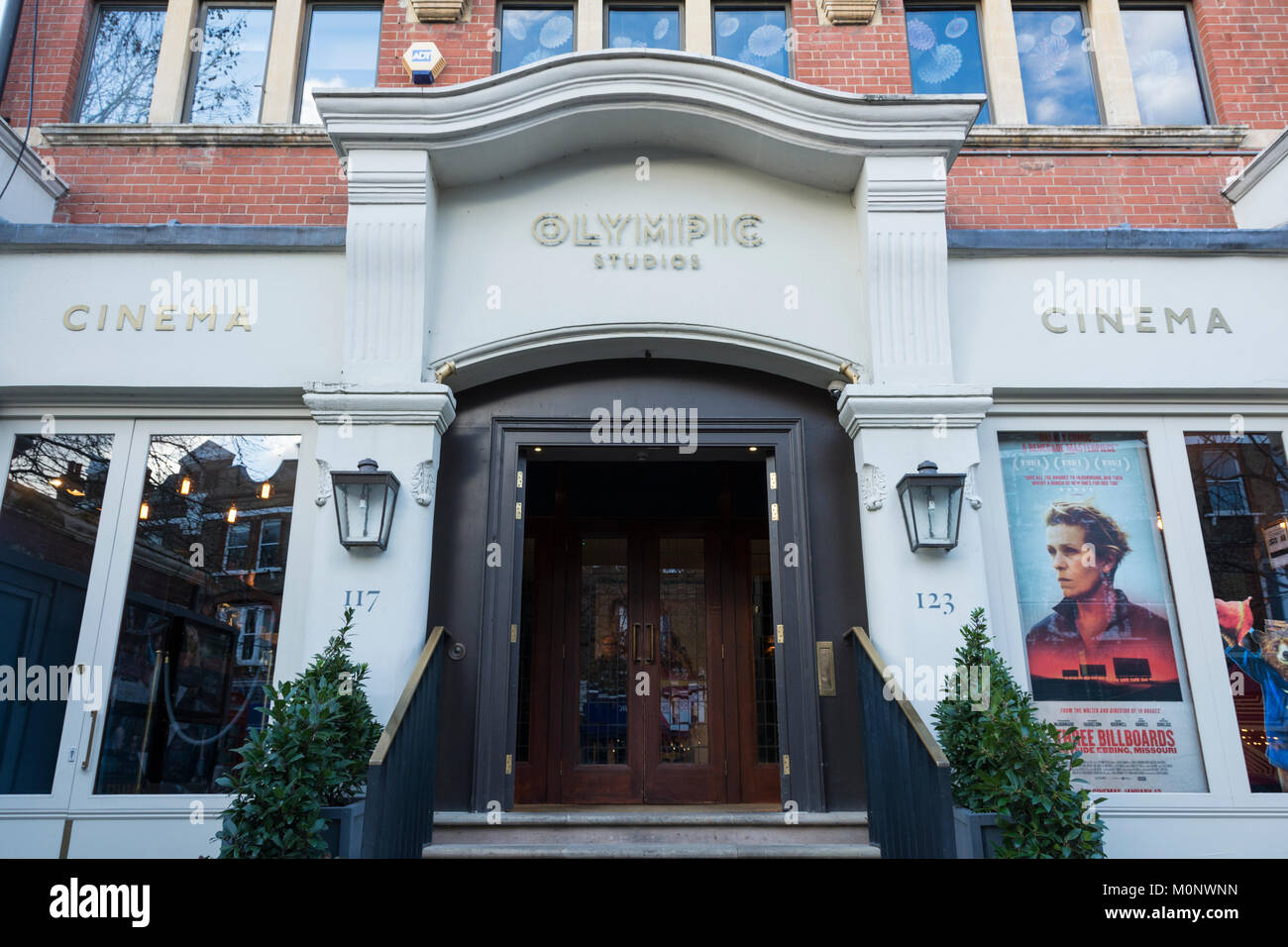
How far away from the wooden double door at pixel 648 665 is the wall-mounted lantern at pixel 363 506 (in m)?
2.66

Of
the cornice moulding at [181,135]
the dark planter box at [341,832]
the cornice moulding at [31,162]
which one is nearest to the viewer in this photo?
the dark planter box at [341,832]

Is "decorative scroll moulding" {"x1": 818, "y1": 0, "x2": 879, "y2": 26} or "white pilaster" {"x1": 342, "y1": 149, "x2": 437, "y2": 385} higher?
"decorative scroll moulding" {"x1": 818, "y1": 0, "x2": 879, "y2": 26}

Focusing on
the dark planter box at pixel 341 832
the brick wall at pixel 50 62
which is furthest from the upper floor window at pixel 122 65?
the dark planter box at pixel 341 832

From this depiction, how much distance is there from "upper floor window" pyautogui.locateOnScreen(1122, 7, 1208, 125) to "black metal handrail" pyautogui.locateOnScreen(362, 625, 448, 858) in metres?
6.35

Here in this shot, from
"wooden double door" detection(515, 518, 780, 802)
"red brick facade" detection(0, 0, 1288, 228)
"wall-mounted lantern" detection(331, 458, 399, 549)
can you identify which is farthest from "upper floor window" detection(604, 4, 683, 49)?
"wall-mounted lantern" detection(331, 458, 399, 549)

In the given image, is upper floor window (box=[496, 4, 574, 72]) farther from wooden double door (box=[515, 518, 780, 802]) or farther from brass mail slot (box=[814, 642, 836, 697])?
brass mail slot (box=[814, 642, 836, 697])

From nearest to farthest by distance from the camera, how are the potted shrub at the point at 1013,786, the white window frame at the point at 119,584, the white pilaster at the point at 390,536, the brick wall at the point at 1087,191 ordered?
the potted shrub at the point at 1013,786, the white pilaster at the point at 390,536, the white window frame at the point at 119,584, the brick wall at the point at 1087,191

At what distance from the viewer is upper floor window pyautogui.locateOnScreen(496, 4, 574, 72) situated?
726 cm

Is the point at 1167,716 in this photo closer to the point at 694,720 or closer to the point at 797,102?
the point at 694,720

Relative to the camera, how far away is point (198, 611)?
18.7 ft

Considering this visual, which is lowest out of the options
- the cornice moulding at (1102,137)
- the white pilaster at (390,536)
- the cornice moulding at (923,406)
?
the white pilaster at (390,536)

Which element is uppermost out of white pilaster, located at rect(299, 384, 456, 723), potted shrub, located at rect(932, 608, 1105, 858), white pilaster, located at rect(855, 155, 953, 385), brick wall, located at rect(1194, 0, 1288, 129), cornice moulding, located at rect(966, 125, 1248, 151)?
brick wall, located at rect(1194, 0, 1288, 129)

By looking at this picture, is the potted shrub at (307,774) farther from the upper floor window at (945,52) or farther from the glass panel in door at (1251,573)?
the upper floor window at (945,52)

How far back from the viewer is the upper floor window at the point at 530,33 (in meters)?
7.26
